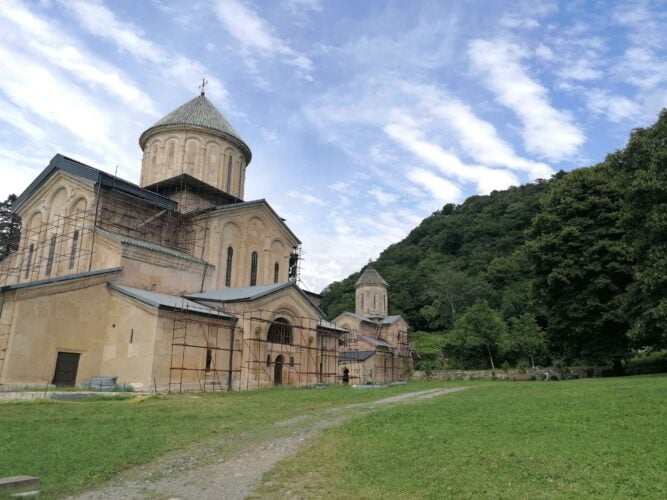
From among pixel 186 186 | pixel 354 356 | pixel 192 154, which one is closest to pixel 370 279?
pixel 354 356

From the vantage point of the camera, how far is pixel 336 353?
29.2 meters

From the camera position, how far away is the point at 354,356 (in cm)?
4003

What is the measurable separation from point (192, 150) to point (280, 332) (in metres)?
13.1

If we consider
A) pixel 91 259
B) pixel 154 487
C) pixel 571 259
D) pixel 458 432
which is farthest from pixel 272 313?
pixel 154 487

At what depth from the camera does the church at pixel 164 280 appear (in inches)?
776

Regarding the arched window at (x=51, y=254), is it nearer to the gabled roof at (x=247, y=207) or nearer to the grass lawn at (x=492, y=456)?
the gabled roof at (x=247, y=207)

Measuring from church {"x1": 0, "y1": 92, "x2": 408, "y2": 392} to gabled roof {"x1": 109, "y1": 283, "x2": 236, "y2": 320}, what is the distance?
0.31ft

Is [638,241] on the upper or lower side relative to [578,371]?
upper

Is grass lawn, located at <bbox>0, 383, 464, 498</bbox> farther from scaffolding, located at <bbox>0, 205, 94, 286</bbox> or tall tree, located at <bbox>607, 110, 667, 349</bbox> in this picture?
tall tree, located at <bbox>607, 110, 667, 349</bbox>

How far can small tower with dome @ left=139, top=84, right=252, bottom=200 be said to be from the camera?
2997 cm

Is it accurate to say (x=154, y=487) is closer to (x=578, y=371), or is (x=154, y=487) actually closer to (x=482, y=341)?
(x=578, y=371)

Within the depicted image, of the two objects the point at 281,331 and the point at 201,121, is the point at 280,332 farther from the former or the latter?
the point at 201,121

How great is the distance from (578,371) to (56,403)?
2382 cm

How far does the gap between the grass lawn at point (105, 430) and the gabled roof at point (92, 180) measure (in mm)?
12855
